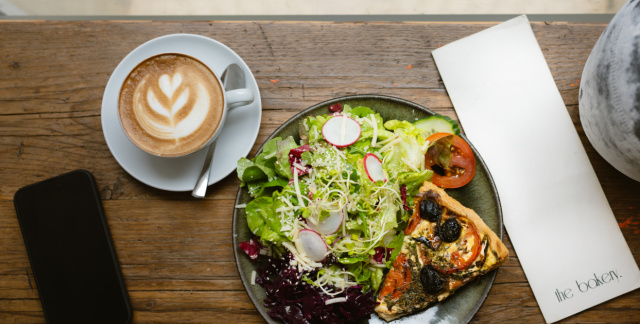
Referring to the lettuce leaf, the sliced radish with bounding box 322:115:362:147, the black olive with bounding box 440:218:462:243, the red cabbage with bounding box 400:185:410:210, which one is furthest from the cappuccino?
the black olive with bounding box 440:218:462:243

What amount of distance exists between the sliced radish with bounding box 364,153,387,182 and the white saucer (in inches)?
21.5

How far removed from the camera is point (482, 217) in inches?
78.0

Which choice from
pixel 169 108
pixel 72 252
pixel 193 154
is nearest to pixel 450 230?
pixel 193 154

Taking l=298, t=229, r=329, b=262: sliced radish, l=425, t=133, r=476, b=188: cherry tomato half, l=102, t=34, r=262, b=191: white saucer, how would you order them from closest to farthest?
1. l=298, t=229, r=329, b=262: sliced radish
2. l=425, t=133, r=476, b=188: cherry tomato half
3. l=102, t=34, r=262, b=191: white saucer

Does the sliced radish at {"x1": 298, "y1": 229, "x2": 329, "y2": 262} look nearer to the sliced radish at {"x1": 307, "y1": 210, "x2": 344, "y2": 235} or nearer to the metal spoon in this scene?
the sliced radish at {"x1": 307, "y1": 210, "x2": 344, "y2": 235}

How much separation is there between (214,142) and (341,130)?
0.60 meters

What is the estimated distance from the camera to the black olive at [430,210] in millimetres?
1895

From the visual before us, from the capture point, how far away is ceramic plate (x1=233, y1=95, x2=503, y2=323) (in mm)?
1915

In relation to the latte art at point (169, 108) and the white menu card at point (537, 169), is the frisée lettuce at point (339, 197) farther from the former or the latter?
the white menu card at point (537, 169)

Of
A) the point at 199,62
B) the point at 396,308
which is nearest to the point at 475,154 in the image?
the point at 396,308

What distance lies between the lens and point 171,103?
1.94 metres

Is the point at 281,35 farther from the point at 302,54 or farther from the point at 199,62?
the point at 199,62

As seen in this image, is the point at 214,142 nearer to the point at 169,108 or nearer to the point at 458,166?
the point at 169,108

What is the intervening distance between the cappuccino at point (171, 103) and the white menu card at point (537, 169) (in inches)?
44.9
